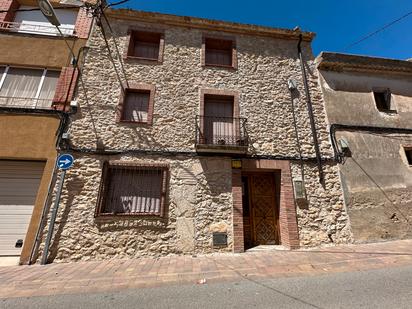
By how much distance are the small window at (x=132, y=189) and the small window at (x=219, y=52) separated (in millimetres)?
4930

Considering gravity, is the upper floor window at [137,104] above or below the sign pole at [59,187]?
above

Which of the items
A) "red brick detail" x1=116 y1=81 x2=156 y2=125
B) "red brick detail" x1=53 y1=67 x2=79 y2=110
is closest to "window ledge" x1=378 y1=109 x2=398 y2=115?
"red brick detail" x1=116 y1=81 x2=156 y2=125

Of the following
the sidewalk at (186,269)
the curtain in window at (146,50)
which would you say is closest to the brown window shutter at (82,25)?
the curtain in window at (146,50)

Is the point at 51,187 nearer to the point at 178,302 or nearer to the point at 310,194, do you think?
the point at 178,302

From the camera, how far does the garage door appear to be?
18.0 ft

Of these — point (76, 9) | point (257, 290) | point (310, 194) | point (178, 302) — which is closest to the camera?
point (178, 302)

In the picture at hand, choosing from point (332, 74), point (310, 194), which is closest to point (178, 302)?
point (310, 194)

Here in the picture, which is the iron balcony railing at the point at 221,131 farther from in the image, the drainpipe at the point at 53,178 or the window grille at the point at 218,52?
the drainpipe at the point at 53,178

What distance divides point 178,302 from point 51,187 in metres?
4.86

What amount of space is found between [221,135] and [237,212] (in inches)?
103

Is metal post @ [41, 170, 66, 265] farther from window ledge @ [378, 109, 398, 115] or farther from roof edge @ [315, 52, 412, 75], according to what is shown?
window ledge @ [378, 109, 398, 115]

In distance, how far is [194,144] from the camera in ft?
22.0

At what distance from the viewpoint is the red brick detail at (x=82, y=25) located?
24.9 ft

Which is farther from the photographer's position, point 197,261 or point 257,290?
point 197,261
